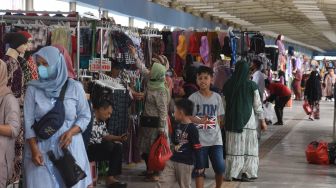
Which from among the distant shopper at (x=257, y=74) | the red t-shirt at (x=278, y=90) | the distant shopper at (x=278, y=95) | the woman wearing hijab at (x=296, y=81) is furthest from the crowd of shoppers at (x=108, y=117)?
the woman wearing hijab at (x=296, y=81)

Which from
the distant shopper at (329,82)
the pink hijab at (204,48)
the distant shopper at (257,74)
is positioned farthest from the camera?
the distant shopper at (329,82)

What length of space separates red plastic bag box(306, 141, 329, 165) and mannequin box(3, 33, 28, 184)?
20.0ft

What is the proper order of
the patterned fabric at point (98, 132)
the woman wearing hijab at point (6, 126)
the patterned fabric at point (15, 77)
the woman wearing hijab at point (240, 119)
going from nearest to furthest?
the woman wearing hijab at point (6, 126)
the patterned fabric at point (15, 77)
the patterned fabric at point (98, 132)
the woman wearing hijab at point (240, 119)

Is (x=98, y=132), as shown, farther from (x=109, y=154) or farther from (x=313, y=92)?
(x=313, y=92)

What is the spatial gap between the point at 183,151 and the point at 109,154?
176 cm

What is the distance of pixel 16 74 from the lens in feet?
21.2

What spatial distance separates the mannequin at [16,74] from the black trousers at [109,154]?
5.71ft

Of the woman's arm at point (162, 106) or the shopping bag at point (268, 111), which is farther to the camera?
the shopping bag at point (268, 111)

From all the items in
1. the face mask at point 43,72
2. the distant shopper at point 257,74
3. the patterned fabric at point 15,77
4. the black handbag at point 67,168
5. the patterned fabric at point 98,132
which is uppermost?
the face mask at point 43,72

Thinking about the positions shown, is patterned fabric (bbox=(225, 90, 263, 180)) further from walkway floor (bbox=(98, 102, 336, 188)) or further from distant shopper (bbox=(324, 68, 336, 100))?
distant shopper (bbox=(324, 68, 336, 100))

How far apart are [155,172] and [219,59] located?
2811 mm

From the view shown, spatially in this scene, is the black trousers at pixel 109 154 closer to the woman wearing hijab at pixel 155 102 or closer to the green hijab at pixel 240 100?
the woman wearing hijab at pixel 155 102

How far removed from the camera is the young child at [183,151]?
6.80 m

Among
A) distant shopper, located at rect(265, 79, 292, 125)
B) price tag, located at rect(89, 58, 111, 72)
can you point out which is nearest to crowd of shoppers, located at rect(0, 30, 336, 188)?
price tag, located at rect(89, 58, 111, 72)
